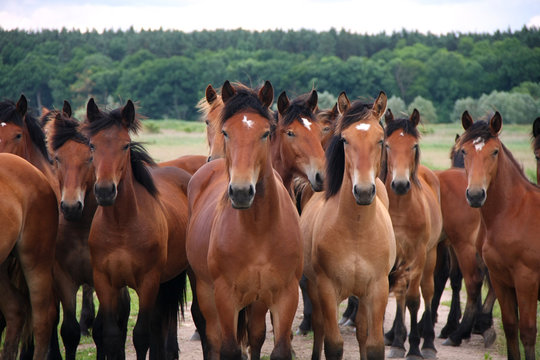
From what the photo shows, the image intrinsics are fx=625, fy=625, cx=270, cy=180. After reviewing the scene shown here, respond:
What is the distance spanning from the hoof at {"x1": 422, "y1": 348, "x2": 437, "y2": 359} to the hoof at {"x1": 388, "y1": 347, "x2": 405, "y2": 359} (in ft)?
0.81

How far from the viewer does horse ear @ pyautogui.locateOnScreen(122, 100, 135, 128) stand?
545 centimetres

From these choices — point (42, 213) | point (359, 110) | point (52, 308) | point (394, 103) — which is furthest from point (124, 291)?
point (394, 103)

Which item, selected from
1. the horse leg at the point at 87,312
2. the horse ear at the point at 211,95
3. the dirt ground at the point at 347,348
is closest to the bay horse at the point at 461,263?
the dirt ground at the point at 347,348

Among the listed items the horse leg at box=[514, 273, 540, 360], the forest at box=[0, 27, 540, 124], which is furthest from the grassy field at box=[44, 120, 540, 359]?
the horse leg at box=[514, 273, 540, 360]

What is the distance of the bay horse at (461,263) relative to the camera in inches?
300

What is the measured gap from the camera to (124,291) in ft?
19.7

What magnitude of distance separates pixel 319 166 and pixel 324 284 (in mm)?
1881

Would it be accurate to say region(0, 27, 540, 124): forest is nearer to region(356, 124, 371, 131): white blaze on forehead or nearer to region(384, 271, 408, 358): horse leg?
region(384, 271, 408, 358): horse leg

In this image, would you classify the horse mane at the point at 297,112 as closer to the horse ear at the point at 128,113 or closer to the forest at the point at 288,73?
the horse ear at the point at 128,113

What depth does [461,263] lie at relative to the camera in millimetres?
8062

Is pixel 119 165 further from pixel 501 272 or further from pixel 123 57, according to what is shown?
pixel 123 57

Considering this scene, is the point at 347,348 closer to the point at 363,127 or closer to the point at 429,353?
the point at 429,353

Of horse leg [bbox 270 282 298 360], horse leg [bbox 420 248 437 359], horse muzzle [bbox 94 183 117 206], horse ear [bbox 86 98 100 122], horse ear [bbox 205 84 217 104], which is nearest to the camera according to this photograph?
horse leg [bbox 270 282 298 360]

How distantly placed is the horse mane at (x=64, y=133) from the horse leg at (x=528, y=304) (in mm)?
4108
